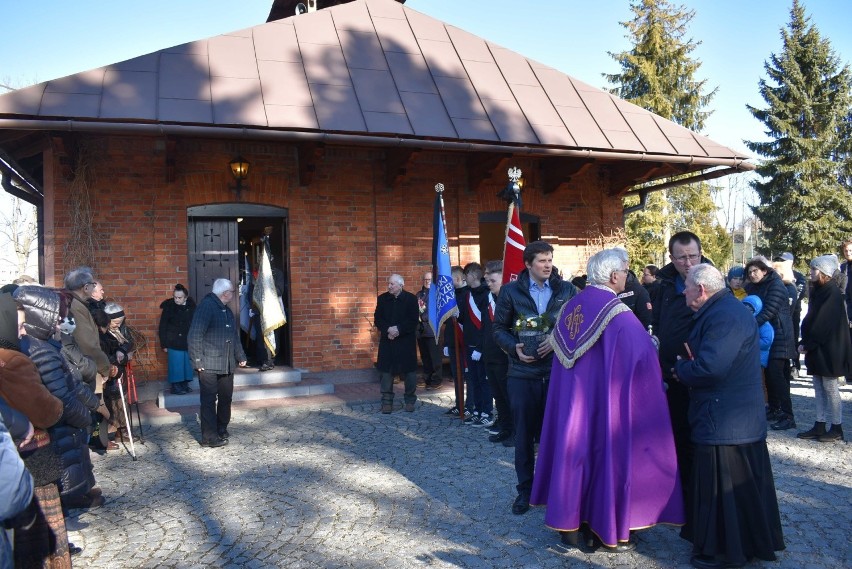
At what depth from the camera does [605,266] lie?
4.09 m

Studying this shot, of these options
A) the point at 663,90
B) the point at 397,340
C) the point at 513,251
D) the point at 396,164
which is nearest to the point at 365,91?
the point at 396,164

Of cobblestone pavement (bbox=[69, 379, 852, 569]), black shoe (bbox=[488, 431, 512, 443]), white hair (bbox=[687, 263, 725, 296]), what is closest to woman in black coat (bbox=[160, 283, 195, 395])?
cobblestone pavement (bbox=[69, 379, 852, 569])

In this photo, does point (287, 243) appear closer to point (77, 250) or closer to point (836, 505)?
point (77, 250)

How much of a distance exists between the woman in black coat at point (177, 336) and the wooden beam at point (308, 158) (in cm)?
252

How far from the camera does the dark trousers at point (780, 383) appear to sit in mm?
7227

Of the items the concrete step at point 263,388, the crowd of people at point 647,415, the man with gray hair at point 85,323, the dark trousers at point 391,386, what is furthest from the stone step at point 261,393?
the crowd of people at point 647,415

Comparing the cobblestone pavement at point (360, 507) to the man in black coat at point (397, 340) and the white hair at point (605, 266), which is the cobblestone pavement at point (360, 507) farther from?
the white hair at point (605, 266)

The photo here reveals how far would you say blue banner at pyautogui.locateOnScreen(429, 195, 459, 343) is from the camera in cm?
809

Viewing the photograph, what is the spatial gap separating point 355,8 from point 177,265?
220 inches

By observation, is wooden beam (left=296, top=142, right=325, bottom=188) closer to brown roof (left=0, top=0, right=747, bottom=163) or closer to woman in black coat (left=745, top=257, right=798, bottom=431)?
brown roof (left=0, top=0, right=747, bottom=163)

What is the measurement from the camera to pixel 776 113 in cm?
2639

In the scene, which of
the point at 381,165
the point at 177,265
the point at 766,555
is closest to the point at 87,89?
the point at 177,265

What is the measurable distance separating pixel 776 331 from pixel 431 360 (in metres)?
4.92

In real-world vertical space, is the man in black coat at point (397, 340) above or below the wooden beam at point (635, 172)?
below
